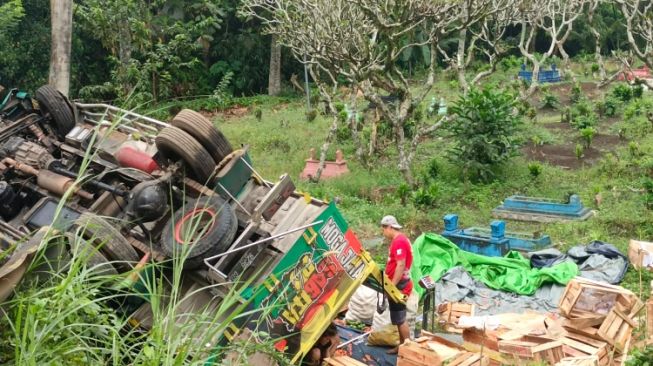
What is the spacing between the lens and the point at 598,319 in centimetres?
709

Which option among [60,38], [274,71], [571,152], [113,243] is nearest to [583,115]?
[571,152]

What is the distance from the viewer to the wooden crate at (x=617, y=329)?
6.99m

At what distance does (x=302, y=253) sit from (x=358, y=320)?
96.4 inches

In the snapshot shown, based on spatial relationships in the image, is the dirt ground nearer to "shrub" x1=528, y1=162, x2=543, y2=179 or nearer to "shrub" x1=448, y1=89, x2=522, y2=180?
"shrub" x1=528, y1=162, x2=543, y2=179

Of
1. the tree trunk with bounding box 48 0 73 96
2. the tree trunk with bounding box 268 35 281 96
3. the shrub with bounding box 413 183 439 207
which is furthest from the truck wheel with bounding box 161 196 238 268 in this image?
the tree trunk with bounding box 268 35 281 96

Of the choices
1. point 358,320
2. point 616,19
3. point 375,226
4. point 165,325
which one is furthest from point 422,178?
point 616,19

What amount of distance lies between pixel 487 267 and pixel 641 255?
191 centimetres

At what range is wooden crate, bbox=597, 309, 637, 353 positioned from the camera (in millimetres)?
6988

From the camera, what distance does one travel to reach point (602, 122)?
65.0 ft

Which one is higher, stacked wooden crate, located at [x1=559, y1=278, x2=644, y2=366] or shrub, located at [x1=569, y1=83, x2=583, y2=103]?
stacked wooden crate, located at [x1=559, y1=278, x2=644, y2=366]

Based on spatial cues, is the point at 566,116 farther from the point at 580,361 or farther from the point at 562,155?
the point at 580,361

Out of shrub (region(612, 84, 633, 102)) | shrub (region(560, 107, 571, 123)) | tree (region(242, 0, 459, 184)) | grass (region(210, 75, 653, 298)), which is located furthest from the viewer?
shrub (region(612, 84, 633, 102))

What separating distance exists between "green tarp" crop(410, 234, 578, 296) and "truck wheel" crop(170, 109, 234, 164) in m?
3.41

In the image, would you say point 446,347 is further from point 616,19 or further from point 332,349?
point 616,19
